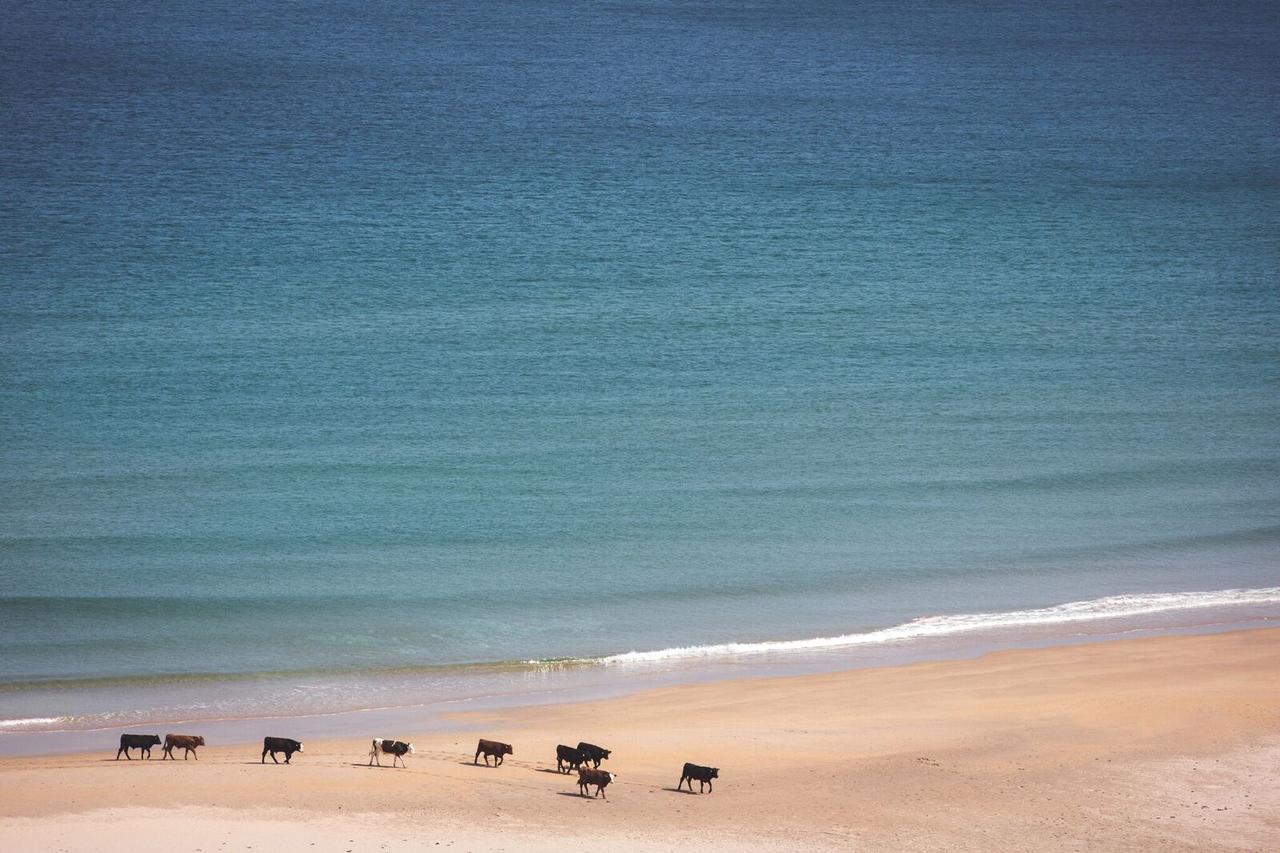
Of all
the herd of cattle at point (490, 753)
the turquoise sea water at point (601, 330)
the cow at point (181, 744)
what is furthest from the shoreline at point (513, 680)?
the herd of cattle at point (490, 753)

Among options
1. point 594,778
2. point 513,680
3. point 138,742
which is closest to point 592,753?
point 594,778

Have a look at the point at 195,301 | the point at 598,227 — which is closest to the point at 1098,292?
the point at 598,227

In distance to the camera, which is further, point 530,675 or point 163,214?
point 163,214

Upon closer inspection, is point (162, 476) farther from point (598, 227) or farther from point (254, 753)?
point (598, 227)

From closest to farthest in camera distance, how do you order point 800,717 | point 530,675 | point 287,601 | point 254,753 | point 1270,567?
1. point 254,753
2. point 800,717
3. point 530,675
4. point 287,601
5. point 1270,567

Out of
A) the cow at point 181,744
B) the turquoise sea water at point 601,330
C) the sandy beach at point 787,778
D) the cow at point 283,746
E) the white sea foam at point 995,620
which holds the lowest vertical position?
the sandy beach at point 787,778

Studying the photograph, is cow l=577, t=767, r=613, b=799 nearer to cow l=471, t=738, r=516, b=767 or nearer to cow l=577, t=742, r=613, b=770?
cow l=577, t=742, r=613, b=770

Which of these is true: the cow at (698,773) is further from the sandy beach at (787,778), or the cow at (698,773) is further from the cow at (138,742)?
the cow at (138,742)
